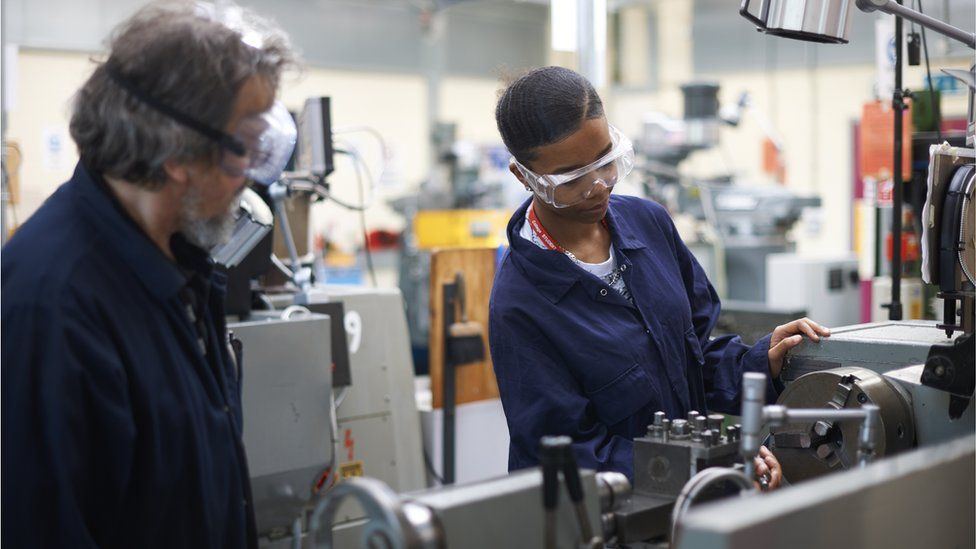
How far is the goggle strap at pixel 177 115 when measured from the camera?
1.21m

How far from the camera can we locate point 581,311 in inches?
63.7

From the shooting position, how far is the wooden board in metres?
3.26

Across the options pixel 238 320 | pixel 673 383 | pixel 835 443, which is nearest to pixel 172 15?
pixel 673 383

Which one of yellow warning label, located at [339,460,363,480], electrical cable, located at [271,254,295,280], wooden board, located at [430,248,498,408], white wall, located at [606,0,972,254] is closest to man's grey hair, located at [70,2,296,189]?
electrical cable, located at [271,254,295,280]

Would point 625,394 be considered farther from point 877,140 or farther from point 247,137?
point 877,140

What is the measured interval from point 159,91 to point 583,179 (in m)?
0.66

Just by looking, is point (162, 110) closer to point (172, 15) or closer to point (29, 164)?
point (172, 15)

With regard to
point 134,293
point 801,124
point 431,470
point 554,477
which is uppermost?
point 801,124

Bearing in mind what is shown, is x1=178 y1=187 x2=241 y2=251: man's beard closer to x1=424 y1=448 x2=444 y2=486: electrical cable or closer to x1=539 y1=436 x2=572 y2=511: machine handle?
x1=539 y1=436 x2=572 y2=511: machine handle

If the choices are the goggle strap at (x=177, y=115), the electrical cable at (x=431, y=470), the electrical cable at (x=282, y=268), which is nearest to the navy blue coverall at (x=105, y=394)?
the goggle strap at (x=177, y=115)

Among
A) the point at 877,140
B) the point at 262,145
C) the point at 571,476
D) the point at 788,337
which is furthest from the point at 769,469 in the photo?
the point at 877,140

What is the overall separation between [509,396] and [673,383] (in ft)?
0.86

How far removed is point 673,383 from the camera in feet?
5.34

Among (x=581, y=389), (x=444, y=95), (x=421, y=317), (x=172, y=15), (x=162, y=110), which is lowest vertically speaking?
(x=421, y=317)
